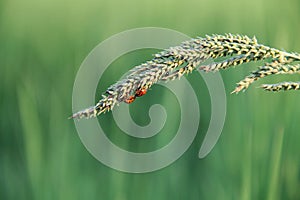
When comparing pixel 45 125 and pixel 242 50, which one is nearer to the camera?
pixel 242 50

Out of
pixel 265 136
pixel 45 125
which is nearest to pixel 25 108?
pixel 45 125

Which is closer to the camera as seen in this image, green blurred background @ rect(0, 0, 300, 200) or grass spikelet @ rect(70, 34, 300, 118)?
grass spikelet @ rect(70, 34, 300, 118)

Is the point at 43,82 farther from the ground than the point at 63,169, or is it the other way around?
the point at 43,82

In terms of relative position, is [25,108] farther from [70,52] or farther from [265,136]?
[265,136]

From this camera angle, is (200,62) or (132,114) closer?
(200,62)

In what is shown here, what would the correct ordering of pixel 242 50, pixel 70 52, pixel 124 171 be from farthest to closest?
1. pixel 70 52
2. pixel 124 171
3. pixel 242 50

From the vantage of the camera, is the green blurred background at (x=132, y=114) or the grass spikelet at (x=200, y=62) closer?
the grass spikelet at (x=200, y=62)

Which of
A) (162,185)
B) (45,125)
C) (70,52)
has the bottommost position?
(162,185)

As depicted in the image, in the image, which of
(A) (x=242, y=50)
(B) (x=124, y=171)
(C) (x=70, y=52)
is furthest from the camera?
(C) (x=70, y=52)
